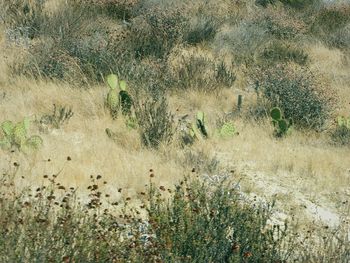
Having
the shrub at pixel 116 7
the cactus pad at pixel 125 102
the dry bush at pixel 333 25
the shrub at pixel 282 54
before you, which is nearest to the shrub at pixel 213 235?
the cactus pad at pixel 125 102

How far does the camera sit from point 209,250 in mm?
3684

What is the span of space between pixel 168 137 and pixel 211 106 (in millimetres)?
2230

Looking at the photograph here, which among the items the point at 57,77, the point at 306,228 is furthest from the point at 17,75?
the point at 306,228

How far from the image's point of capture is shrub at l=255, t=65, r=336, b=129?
8891 millimetres

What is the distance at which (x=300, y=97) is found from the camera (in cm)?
898

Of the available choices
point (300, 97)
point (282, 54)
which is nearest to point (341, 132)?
point (300, 97)

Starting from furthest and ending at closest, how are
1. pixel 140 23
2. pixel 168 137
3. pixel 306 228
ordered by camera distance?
1. pixel 140 23
2. pixel 168 137
3. pixel 306 228

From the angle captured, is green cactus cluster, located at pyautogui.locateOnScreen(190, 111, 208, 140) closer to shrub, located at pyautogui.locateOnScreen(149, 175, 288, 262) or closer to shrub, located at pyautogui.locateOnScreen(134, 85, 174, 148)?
shrub, located at pyautogui.locateOnScreen(134, 85, 174, 148)

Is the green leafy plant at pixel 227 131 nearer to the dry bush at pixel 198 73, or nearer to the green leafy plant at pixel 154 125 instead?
the green leafy plant at pixel 154 125

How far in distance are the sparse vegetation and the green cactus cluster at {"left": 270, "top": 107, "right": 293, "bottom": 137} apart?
24 millimetres

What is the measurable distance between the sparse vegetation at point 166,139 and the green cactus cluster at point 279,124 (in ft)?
0.08

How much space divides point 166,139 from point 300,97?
10.1 ft

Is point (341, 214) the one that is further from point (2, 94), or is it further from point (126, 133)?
point (2, 94)

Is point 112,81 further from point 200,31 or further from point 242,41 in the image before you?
point 242,41
